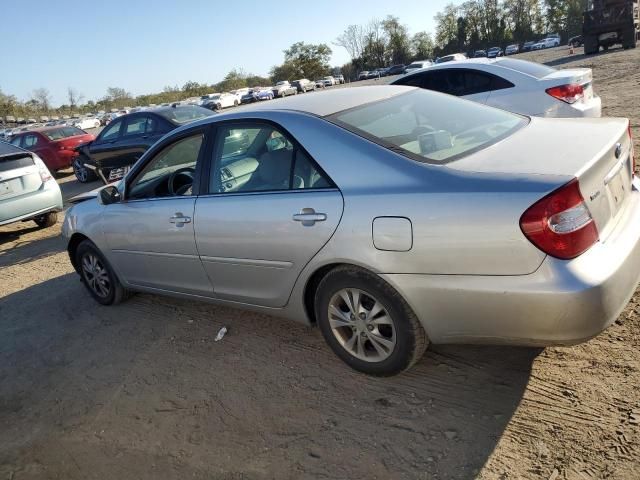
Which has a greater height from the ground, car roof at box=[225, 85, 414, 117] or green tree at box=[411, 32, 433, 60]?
green tree at box=[411, 32, 433, 60]

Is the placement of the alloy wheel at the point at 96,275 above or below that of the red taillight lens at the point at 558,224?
below

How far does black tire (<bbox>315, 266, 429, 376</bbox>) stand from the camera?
2.75 meters

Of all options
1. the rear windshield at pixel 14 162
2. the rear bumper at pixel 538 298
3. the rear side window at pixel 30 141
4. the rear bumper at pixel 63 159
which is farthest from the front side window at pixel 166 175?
the rear side window at pixel 30 141

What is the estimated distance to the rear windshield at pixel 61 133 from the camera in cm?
1421

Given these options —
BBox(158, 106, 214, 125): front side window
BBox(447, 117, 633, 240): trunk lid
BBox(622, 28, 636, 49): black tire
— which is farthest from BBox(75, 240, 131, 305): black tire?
BBox(622, 28, 636, 49): black tire

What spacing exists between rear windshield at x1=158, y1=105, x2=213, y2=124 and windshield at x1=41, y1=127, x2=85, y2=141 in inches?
226

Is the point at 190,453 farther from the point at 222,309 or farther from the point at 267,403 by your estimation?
the point at 222,309

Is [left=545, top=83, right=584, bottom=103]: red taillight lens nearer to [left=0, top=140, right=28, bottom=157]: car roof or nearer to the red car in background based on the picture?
[left=0, top=140, right=28, bottom=157]: car roof

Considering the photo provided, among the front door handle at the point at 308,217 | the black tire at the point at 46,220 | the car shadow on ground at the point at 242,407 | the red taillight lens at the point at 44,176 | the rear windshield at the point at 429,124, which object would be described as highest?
the rear windshield at the point at 429,124

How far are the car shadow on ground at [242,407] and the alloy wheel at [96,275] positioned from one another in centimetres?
68

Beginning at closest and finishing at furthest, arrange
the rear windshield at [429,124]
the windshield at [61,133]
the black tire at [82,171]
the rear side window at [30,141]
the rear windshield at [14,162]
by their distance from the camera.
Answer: the rear windshield at [429,124], the rear windshield at [14,162], the black tire at [82,171], the windshield at [61,133], the rear side window at [30,141]

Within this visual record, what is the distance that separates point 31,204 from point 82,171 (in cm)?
540

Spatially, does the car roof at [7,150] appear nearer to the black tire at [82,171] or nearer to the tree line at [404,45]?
the black tire at [82,171]

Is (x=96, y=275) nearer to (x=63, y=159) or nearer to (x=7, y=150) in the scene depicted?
(x=7, y=150)
